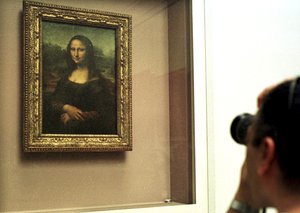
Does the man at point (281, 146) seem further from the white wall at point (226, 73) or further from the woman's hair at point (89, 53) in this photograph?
the white wall at point (226, 73)

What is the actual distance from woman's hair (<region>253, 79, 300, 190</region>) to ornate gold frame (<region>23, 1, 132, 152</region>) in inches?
59.2

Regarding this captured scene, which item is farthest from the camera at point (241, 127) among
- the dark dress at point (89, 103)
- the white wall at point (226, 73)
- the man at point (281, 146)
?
the white wall at point (226, 73)

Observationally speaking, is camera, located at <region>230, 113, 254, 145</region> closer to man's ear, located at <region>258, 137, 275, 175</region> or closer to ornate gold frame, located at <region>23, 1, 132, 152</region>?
man's ear, located at <region>258, 137, 275, 175</region>

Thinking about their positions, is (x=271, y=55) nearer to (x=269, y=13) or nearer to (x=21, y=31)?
(x=269, y=13)

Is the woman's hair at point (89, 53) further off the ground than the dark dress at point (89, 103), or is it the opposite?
the woman's hair at point (89, 53)

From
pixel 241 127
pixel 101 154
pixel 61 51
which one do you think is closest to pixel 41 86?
pixel 61 51

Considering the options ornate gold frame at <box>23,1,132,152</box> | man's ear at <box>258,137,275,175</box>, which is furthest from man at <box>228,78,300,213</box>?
ornate gold frame at <box>23,1,132,152</box>

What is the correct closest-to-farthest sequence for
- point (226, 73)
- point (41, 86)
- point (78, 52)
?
point (41, 86), point (78, 52), point (226, 73)

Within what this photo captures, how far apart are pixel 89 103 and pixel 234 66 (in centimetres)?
102

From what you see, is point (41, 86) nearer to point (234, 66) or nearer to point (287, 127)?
point (234, 66)

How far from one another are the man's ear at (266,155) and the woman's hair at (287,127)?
0.01m

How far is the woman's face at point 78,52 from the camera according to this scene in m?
2.65

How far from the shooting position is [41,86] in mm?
2543

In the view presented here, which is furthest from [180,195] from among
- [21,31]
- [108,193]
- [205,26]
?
[21,31]
